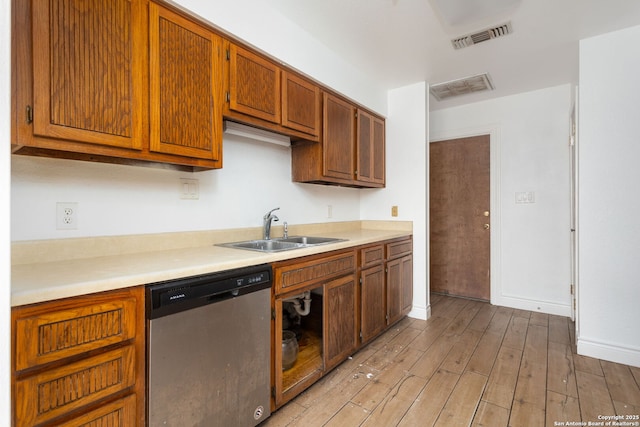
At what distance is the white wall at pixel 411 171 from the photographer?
3148mm

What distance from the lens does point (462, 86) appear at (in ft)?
10.7

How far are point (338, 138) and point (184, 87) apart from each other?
1.39 metres

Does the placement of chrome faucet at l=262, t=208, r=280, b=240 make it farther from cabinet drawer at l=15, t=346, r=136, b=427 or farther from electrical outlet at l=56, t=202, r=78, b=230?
cabinet drawer at l=15, t=346, r=136, b=427

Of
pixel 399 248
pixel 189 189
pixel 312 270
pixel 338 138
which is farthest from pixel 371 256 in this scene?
pixel 189 189

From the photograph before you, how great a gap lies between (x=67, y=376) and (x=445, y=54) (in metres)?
3.10

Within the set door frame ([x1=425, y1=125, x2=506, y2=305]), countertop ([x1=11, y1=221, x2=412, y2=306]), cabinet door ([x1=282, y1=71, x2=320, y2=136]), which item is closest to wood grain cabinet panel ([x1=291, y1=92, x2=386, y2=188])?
cabinet door ([x1=282, y1=71, x2=320, y2=136])

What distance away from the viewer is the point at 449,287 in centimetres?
392

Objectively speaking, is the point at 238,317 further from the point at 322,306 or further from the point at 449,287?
the point at 449,287

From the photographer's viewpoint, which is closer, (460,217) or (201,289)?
(201,289)

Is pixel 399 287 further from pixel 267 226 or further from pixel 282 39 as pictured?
pixel 282 39

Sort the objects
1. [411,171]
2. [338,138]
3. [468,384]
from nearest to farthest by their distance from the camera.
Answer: [468,384] → [338,138] → [411,171]

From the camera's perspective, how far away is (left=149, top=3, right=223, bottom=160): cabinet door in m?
1.42

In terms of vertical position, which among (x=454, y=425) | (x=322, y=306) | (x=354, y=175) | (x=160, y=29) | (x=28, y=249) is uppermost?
(x=160, y=29)

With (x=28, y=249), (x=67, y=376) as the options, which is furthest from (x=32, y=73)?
(x=67, y=376)
